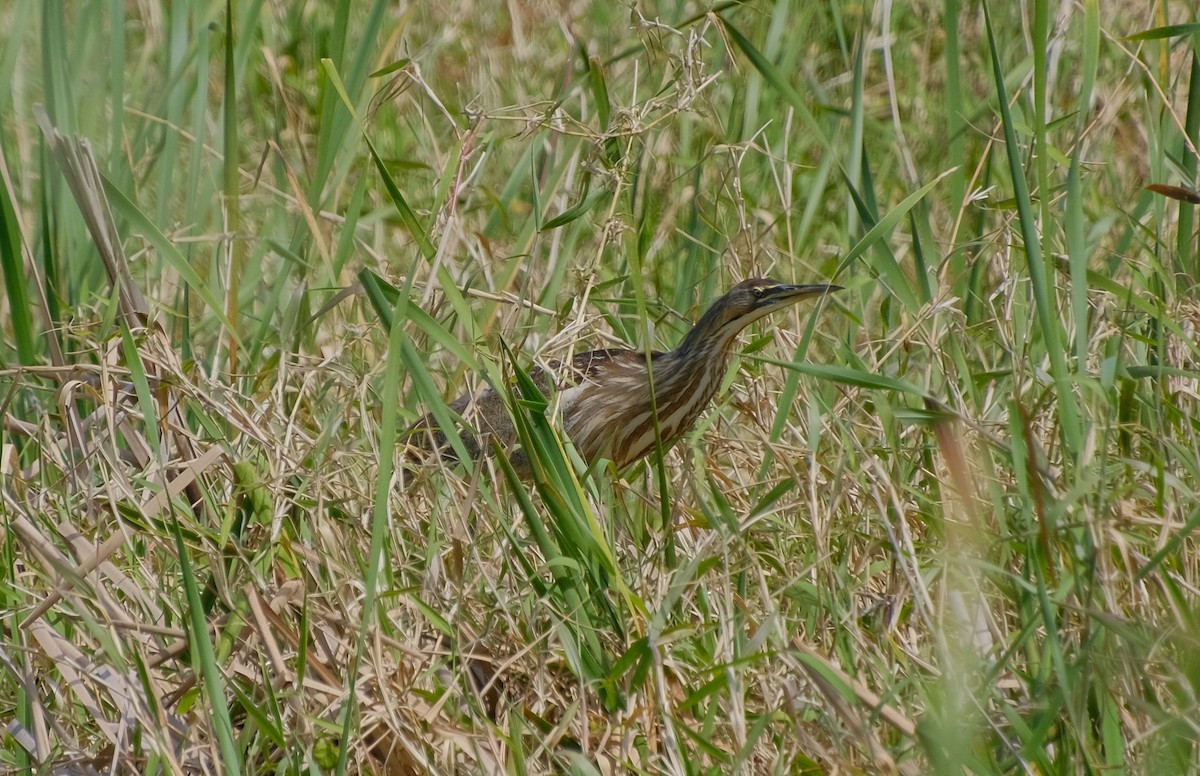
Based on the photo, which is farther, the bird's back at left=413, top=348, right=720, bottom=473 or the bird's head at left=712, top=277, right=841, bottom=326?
the bird's back at left=413, top=348, right=720, bottom=473

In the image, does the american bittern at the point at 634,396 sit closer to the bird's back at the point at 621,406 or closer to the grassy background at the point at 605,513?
the bird's back at the point at 621,406

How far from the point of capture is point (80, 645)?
2.49 m

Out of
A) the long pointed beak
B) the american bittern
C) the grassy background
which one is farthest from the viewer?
the american bittern

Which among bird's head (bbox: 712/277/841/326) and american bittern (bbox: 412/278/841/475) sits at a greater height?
bird's head (bbox: 712/277/841/326)

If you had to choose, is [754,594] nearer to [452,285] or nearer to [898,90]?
[452,285]

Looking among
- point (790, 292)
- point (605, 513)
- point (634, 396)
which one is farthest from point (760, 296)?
point (605, 513)

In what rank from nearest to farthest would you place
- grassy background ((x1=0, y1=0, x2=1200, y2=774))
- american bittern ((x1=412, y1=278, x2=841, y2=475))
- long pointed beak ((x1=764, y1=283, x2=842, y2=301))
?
grassy background ((x1=0, y1=0, x2=1200, y2=774)), long pointed beak ((x1=764, y1=283, x2=842, y2=301)), american bittern ((x1=412, y1=278, x2=841, y2=475))

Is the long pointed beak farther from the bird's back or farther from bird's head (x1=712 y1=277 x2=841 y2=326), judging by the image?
the bird's back

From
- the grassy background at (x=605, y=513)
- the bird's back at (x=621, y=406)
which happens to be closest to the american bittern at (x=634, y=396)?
the bird's back at (x=621, y=406)

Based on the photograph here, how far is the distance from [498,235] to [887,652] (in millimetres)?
2294

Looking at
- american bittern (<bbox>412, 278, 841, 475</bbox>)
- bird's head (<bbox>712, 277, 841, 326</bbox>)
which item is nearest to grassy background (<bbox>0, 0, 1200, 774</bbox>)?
bird's head (<bbox>712, 277, 841, 326</bbox>)

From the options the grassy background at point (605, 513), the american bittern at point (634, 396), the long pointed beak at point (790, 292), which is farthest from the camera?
the american bittern at point (634, 396)

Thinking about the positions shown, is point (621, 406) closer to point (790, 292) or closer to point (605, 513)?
point (790, 292)

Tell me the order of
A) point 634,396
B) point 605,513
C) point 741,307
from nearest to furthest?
point 605,513 → point 741,307 → point 634,396
